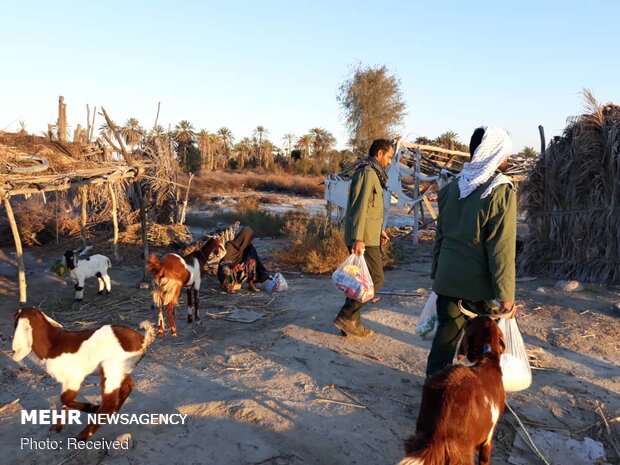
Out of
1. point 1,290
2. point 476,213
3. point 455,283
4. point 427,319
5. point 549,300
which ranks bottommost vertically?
point 1,290

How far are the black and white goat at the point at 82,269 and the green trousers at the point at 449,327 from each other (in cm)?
618

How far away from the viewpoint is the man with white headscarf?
3018 mm

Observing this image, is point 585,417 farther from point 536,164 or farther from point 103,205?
point 103,205

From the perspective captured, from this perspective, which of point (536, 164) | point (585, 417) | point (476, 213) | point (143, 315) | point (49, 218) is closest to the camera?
point (476, 213)

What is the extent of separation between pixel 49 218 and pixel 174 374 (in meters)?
10.8

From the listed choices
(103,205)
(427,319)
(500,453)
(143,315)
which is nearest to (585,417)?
(500,453)

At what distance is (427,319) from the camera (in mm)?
3861

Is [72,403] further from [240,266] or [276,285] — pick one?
[240,266]

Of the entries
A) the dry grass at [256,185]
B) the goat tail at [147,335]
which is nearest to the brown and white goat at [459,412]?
the goat tail at [147,335]

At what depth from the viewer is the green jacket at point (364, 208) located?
4.93 meters

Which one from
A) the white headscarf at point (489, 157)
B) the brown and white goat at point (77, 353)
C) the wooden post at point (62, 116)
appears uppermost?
the wooden post at point (62, 116)

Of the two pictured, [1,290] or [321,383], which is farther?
[1,290]

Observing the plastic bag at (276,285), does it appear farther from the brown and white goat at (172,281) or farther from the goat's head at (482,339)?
the goat's head at (482,339)

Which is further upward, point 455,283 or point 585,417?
point 455,283
